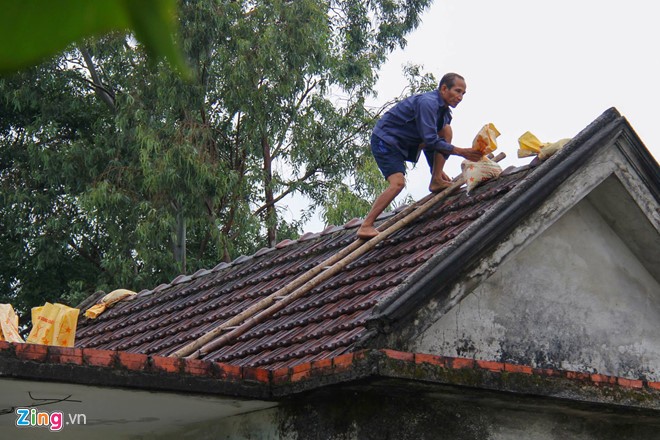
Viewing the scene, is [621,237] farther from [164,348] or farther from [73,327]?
[73,327]

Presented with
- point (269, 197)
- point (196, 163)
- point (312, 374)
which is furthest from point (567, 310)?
point (269, 197)

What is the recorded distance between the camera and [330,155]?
65.4 ft

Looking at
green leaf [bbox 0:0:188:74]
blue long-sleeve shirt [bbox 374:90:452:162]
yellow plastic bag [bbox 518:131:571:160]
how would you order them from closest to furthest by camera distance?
green leaf [bbox 0:0:188:74] → yellow plastic bag [bbox 518:131:571:160] → blue long-sleeve shirt [bbox 374:90:452:162]

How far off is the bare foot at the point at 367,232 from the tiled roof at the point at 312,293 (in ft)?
0.64

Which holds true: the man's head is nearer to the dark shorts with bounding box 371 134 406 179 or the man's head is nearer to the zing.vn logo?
the dark shorts with bounding box 371 134 406 179

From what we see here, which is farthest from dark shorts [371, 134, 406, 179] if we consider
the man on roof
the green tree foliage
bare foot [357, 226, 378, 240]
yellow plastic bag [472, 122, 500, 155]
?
the green tree foliage

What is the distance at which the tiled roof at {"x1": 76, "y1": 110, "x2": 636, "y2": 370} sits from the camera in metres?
5.95

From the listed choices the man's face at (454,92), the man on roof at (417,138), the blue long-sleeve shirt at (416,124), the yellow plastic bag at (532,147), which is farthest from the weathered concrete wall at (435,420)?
the man's face at (454,92)

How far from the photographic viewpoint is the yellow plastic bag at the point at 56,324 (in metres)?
7.41

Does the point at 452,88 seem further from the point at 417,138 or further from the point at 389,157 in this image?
the point at 389,157

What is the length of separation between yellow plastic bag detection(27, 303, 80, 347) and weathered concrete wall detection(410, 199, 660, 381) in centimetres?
312

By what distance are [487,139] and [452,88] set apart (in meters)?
0.56

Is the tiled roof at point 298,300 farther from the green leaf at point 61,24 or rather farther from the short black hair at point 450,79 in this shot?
the green leaf at point 61,24

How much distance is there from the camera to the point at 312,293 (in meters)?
7.18
